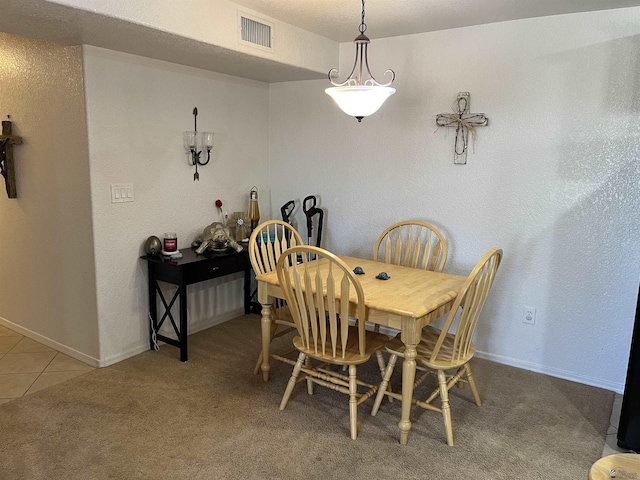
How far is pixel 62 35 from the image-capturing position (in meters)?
2.72

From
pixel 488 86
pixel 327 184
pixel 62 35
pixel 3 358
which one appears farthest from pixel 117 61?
pixel 488 86

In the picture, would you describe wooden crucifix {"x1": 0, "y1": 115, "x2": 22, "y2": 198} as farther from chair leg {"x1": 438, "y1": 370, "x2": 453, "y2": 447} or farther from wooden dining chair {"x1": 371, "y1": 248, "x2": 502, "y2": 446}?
chair leg {"x1": 438, "y1": 370, "x2": 453, "y2": 447}

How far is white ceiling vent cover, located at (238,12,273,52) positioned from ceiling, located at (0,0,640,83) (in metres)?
0.06

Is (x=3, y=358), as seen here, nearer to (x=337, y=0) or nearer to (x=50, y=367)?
(x=50, y=367)

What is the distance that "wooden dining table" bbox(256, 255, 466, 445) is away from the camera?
2371 millimetres

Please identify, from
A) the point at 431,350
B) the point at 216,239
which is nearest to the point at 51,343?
the point at 216,239

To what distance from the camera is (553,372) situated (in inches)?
128

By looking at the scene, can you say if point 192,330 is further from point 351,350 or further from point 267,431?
point 351,350

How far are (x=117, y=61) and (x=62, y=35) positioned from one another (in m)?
0.43

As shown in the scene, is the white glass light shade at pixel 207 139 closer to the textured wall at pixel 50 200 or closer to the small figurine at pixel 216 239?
the small figurine at pixel 216 239

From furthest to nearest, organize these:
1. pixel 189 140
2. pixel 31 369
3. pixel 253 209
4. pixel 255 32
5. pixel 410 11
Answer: pixel 253 209 < pixel 189 140 < pixel 31 369 < pixel 255 32 < pixel 410 11

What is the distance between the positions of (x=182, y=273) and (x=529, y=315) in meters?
2.25

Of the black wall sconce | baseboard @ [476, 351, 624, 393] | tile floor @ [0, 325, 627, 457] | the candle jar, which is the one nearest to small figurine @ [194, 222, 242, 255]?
the candle jar

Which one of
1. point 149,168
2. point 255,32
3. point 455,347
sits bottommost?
point 455,347
